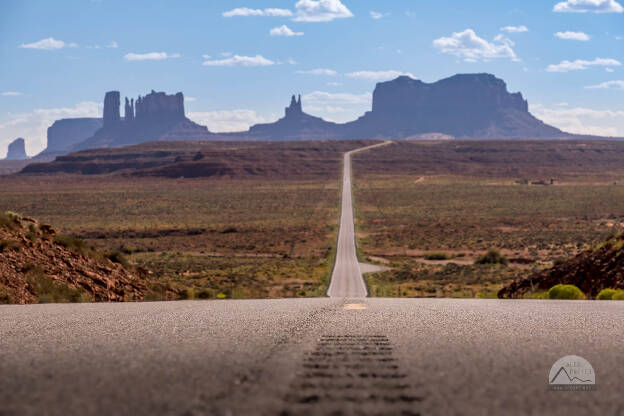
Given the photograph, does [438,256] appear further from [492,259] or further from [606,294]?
[606,294]

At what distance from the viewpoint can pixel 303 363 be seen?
576 centimetres

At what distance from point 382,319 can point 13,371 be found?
5.25 metres

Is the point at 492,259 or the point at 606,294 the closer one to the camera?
the point at 606,294

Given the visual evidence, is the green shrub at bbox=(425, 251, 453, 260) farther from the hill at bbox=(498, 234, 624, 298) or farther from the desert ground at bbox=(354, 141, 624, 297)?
the hill at bbox=(498, 234, 624, 298)

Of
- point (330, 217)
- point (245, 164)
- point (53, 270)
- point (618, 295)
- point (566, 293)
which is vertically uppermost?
point (245, 164)

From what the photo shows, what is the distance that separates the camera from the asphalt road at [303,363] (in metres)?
4.47

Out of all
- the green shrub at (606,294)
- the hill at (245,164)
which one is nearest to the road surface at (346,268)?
the green shrub at (606,294)

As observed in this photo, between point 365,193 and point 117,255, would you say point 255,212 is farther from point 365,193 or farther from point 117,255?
point 117,255

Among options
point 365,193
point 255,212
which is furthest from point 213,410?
point 365,193

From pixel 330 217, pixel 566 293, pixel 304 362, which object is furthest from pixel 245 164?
pixel 304 362

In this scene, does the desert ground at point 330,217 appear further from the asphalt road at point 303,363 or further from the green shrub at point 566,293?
the asphalt road at point 303,363

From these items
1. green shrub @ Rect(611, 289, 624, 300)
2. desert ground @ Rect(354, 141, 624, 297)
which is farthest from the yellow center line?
desert ground @ Rect(354, 141, 624, 297)

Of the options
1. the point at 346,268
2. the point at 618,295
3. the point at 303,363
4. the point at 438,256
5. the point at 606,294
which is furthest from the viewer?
the point at 438,256

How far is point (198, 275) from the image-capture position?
39.8m
